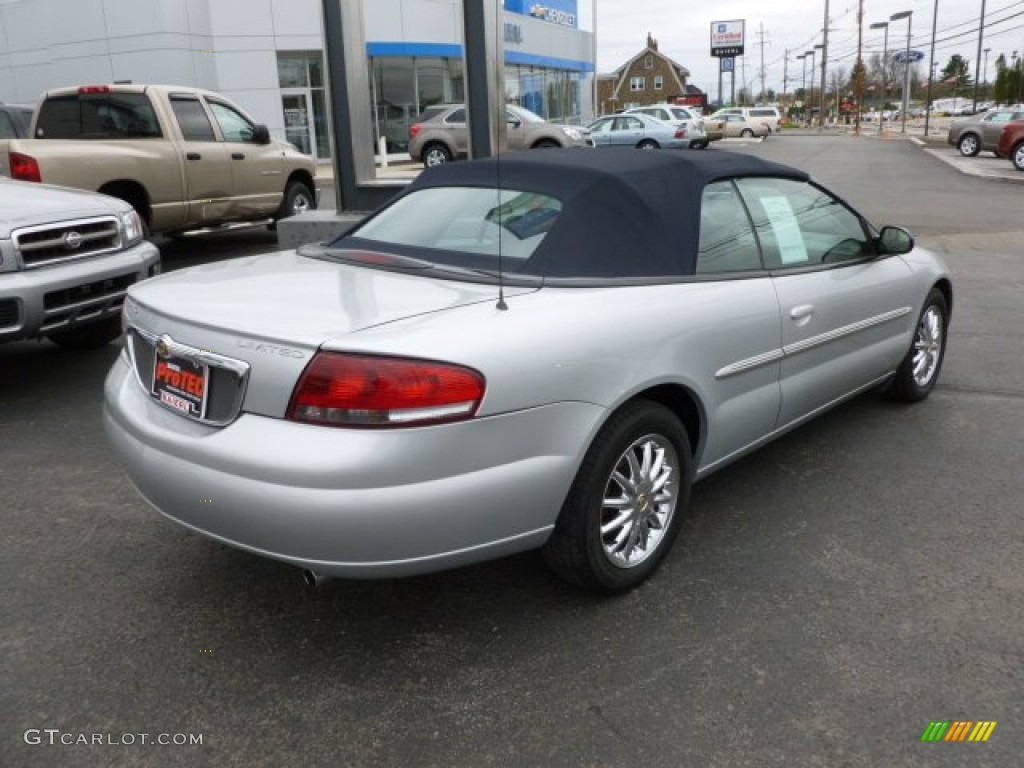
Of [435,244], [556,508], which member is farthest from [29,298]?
[556,508]

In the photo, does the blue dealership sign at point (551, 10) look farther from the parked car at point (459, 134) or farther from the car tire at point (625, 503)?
the car tire at point (625, 503)

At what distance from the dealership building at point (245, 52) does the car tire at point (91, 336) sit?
2185 centimetres

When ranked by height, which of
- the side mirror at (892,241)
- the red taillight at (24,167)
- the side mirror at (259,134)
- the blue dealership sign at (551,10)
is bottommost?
the side mirror at (892,241)

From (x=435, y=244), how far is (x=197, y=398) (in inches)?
48.2

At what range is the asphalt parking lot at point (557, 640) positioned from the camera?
2416mm

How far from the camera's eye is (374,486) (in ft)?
7.88

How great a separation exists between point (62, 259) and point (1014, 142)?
2441 cm

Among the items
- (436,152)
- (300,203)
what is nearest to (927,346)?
(300,203)

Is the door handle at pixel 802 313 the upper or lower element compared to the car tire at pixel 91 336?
upper

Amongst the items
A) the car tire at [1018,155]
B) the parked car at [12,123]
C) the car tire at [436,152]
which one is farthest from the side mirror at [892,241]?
the car tire at [1018,155]

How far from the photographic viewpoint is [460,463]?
2496 millimetres

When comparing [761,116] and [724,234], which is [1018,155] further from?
[761,116]

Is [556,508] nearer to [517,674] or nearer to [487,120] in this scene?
[517,674]

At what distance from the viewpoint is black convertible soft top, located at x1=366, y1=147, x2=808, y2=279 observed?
3133 mm
